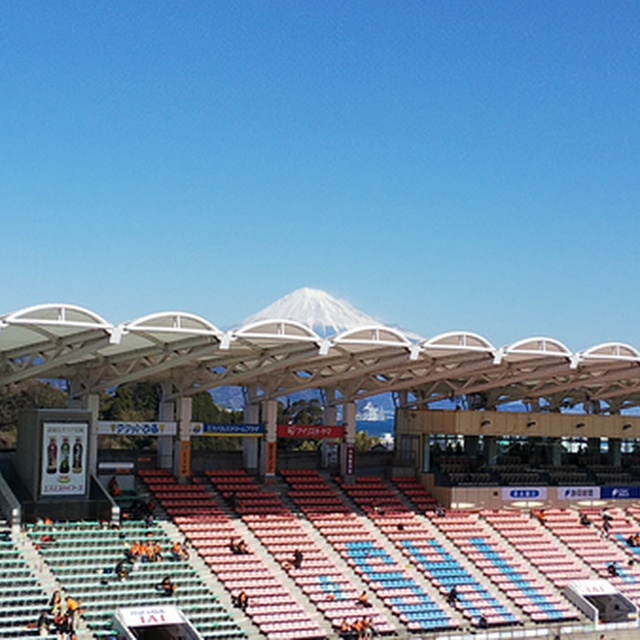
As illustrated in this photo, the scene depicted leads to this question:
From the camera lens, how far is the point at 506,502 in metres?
45.7

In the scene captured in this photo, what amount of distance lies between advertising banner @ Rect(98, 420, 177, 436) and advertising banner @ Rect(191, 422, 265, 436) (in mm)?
838

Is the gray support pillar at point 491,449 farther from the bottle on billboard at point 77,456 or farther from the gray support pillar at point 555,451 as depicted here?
the bottle on billboard at point 77,456

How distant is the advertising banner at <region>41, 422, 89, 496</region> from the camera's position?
3553 centimetres

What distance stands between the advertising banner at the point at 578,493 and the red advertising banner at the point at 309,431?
973cm

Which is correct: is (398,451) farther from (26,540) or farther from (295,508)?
(26,540)

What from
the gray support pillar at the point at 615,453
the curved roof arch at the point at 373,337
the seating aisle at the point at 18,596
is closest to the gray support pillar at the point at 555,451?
the gray support pillar at the point at 615,453

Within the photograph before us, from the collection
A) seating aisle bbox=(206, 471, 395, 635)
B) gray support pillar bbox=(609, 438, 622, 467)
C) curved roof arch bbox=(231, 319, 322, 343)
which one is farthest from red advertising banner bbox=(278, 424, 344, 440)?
gray support pillar bbox=(609, 438, 622, 467)

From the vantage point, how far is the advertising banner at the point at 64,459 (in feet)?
117

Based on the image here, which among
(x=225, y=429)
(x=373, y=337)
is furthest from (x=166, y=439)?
(x=373, y=337)

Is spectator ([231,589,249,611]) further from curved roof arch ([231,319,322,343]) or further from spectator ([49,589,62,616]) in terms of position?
curved roof arch ([231,319,322,343])

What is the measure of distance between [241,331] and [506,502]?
16.7m

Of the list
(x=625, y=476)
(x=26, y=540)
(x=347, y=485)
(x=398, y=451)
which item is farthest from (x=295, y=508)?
(x=625, y=476)

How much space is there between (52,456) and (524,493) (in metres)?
19.2

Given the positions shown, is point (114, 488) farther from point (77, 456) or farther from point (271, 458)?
point (271, 458)
